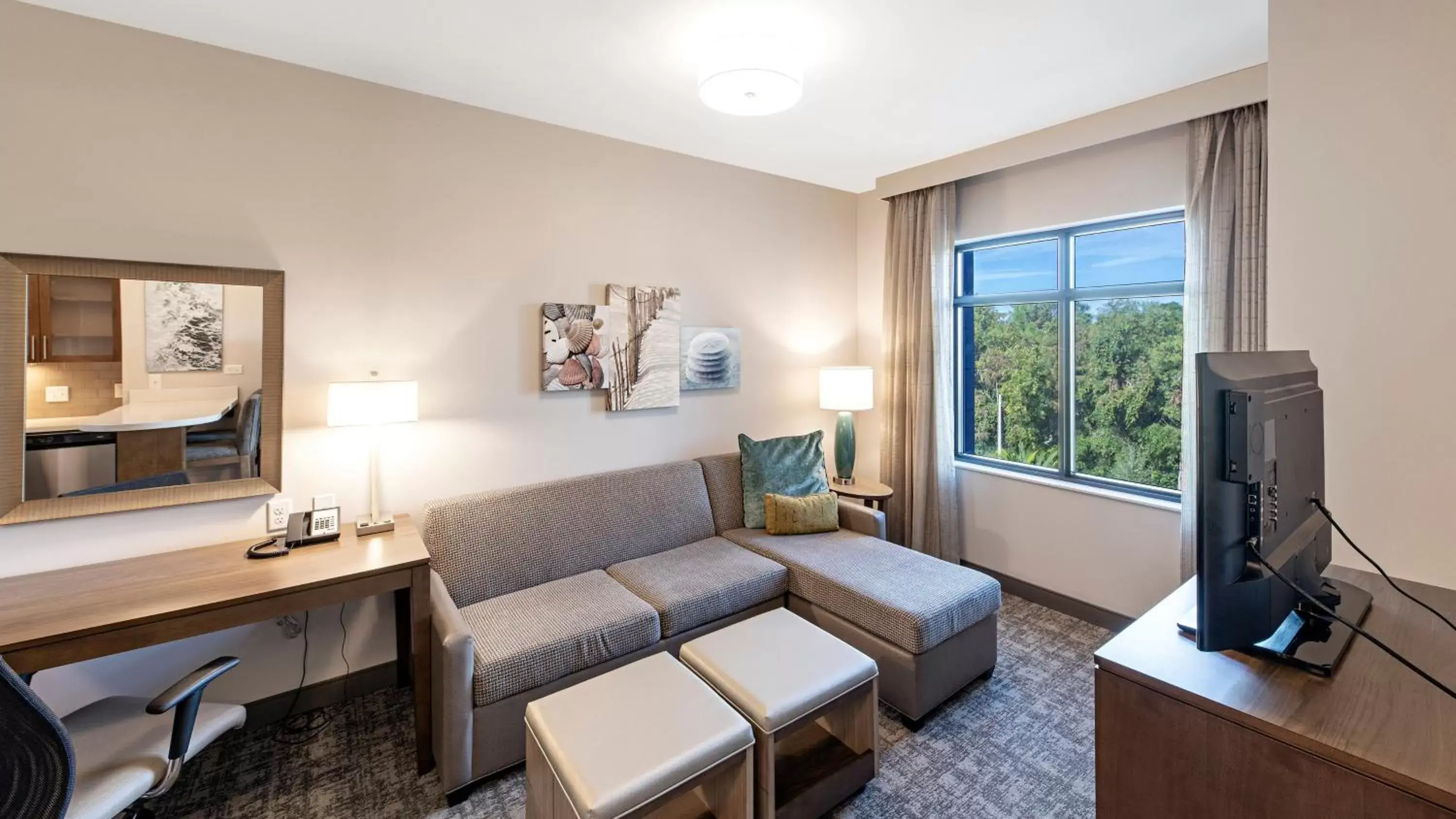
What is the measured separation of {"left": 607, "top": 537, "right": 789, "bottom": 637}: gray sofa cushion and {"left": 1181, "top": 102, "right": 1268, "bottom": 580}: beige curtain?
73.2 inches

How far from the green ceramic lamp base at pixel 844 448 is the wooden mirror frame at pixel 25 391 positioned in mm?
2878

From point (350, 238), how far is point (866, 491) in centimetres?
294

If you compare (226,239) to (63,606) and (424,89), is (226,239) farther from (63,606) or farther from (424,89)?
(63,606)

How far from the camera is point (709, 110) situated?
2.71 metres

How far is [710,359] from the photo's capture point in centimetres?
349

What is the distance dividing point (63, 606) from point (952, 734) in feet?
9.53

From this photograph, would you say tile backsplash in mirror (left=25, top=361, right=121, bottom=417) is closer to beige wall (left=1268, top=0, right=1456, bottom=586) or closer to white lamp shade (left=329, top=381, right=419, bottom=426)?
white lamp shade (left=329, top=381, right=419, bottom=426)

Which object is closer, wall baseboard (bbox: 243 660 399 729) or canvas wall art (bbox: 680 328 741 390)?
wall baseboard (bbox: 243 660 399 729)

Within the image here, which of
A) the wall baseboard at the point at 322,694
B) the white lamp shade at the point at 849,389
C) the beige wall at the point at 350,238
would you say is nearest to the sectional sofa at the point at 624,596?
the beige wall at the point at 350,238

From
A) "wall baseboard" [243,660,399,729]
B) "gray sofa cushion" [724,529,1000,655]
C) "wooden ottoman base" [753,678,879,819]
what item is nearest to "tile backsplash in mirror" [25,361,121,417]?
"wall baseboard" [243,660,399,729]

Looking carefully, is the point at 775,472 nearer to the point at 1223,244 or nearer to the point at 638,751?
the point at 638,751

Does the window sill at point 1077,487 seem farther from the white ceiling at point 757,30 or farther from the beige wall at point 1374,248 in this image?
the white ceiling at point 757,30

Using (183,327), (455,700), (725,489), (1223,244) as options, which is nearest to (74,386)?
(183,327)

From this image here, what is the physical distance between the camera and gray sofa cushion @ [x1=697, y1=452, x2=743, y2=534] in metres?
3.30
